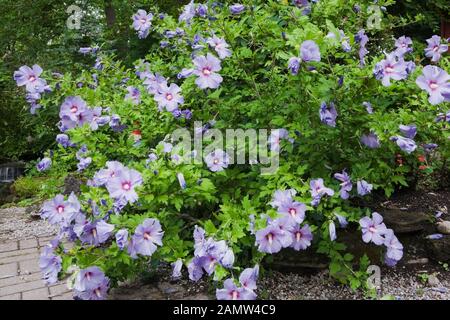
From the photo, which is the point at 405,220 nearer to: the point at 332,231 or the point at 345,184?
the point at 345,184

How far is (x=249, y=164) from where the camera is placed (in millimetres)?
2729

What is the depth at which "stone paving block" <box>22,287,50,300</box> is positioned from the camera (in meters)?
2.74

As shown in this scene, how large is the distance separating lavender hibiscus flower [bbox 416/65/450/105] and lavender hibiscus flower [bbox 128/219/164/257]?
1273 mm

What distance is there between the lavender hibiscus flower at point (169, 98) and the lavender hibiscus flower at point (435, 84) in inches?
45.5

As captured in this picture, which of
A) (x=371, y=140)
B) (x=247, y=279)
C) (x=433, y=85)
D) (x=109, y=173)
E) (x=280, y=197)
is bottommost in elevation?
(x=247, y=279)

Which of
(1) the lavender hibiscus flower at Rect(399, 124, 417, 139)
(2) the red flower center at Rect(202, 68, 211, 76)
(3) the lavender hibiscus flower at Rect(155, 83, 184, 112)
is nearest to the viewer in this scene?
(1) the lavender hibiscus flower at Rect(399, 124, 417, 139)

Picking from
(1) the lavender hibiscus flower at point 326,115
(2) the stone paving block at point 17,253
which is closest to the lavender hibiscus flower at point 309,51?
(1) the lavender hibiscus flower at point 326,115

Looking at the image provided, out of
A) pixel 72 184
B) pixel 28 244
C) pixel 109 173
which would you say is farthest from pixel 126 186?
pixel 72 184

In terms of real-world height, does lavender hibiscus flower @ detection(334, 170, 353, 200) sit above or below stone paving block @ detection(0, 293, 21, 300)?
above

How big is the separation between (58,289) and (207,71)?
4.81ft

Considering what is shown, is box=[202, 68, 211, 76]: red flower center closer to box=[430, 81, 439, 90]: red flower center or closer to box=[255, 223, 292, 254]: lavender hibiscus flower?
box=[255, 223, 292, 254]: lavender hibiscus flower

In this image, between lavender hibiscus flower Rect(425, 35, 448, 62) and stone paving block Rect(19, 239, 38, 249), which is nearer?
lavender hibiscus flower Rect(425, 35, 448, 62)

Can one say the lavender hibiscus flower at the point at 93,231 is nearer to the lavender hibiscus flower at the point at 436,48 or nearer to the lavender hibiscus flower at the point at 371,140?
the lavender hibiscus flower at the point at 371,140

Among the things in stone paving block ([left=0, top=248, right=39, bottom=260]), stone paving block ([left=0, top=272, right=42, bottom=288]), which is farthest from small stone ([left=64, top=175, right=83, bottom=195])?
stone paving block ([left=0, top=272, right=42, bottom=288])
